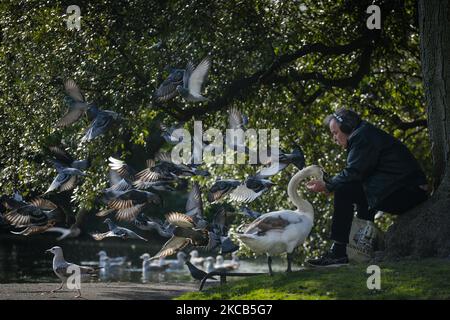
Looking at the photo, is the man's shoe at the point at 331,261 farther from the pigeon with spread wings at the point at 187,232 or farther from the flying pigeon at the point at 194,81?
the flying pigeon at the point at 194,81

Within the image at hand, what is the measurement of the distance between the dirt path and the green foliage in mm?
2454

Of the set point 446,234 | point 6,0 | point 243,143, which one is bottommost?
point 446,234

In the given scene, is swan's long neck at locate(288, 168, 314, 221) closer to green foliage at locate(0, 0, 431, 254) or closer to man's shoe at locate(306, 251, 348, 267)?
man's shoe at locate(306, 251, 348, 267)

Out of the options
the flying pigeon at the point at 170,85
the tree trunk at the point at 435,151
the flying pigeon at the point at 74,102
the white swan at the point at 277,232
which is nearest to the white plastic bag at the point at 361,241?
the tree trunk at the point at 435,151

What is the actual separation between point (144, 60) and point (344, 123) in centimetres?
470

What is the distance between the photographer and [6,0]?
16.0 m

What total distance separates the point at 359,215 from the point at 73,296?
13.2 ft

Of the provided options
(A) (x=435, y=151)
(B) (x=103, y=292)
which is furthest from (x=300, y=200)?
(B) (x=103, y=292)

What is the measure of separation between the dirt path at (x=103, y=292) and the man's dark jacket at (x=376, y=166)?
302 cm

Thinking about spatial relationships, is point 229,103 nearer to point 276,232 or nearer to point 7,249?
point 276,232

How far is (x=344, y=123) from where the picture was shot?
11.2 metres

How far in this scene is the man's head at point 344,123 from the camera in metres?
11.2

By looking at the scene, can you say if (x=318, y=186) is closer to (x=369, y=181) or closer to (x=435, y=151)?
(x=369, y=181)
